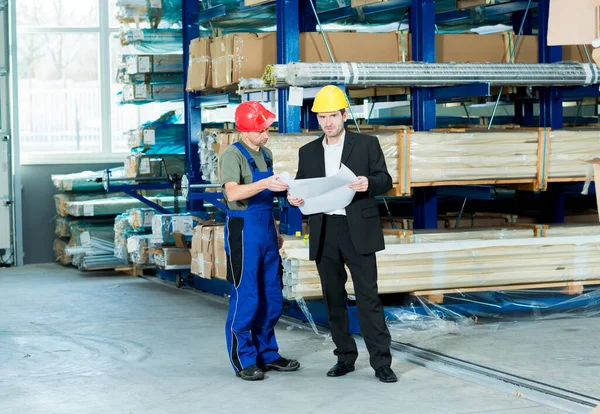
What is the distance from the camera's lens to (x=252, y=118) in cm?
647

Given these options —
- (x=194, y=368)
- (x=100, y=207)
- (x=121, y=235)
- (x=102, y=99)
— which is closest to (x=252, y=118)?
(x=194, y=368)

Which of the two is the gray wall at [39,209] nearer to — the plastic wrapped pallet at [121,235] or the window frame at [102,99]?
the window frame at [102,99]

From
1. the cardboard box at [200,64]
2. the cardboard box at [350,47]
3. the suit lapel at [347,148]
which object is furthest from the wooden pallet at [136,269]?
the suit lapel at [347,148]

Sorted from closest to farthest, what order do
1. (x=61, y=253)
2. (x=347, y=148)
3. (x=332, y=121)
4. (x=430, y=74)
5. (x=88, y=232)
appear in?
(x=332, y=121)
(x=347, y=148)
(x=430, y=74)
(x=88, y=232)
(x=61, y=253)

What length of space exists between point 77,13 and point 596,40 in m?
12.5

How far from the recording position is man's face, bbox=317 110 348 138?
644 cm

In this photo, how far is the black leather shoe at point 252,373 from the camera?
21.7ft

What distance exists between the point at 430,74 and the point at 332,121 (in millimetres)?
1965

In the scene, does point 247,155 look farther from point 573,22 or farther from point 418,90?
point 573,22

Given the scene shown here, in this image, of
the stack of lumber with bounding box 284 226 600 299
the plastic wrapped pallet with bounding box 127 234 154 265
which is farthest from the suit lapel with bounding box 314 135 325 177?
the plastic wrapped pallet with bounding box 127 234 154 265

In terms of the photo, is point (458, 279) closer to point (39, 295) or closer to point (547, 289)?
point (547, 289)

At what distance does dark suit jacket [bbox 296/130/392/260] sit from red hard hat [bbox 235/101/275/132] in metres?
0.37

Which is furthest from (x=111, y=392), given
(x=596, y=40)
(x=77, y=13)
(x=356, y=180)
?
(x=77, y=13)

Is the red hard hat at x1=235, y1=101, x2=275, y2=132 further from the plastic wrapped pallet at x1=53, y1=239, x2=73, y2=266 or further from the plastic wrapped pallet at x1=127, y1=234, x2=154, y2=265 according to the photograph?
the plastic wrapped pallet at x1=53, y1=239, x2=73, y2=266
